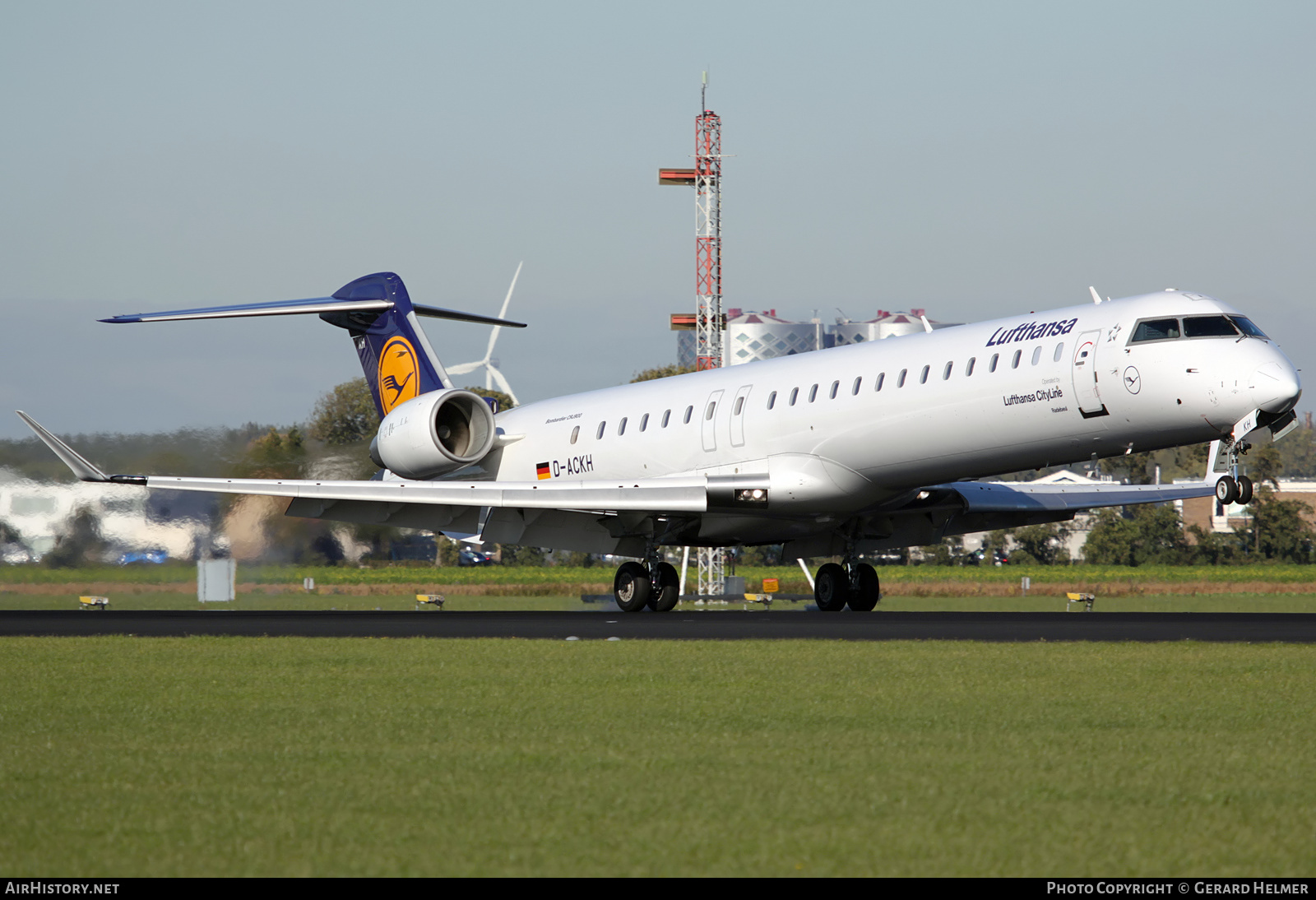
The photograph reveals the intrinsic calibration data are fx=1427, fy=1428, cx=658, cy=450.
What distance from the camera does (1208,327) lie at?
735 inches

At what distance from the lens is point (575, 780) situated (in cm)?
677

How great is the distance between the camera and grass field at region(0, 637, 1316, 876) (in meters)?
5.35

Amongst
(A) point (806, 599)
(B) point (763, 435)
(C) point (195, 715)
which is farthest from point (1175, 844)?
(A) point (806, 599)

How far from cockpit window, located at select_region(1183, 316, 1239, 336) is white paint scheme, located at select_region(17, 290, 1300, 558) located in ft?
0.58

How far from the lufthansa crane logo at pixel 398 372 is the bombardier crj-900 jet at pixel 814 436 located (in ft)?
0.14

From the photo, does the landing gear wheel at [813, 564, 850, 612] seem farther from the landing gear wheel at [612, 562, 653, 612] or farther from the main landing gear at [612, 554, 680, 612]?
the landing gear wheel at [612, 562, 653, 612]

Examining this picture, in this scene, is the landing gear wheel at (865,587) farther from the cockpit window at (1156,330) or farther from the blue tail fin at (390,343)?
the blue tail fin at (390,343)

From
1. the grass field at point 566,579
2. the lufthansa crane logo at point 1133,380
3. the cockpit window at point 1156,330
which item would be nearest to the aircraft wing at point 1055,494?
the lufthansa crane logo at point 1133,380

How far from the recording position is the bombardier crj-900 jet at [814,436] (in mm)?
18812

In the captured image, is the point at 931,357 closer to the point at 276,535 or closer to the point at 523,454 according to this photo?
the point at 523,454

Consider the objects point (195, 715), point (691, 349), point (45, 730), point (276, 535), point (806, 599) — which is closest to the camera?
point (45, 730)

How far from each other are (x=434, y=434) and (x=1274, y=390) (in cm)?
1505

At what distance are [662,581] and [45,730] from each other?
16.6 m

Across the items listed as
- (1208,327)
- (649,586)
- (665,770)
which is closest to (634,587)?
(649,586)
